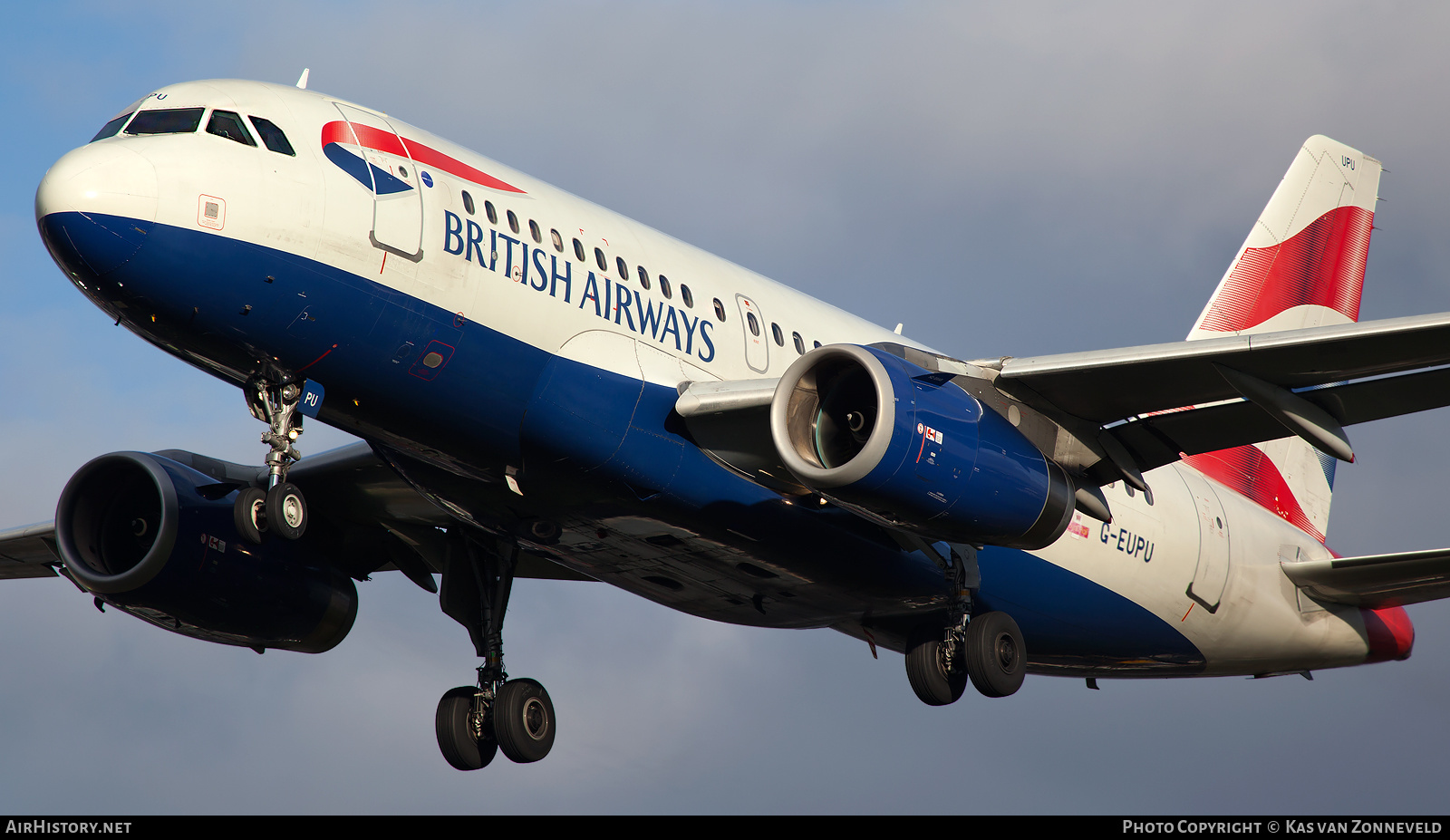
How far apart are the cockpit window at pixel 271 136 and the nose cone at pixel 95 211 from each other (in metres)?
1.31

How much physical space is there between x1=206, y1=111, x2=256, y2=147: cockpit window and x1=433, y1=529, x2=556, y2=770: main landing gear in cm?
804

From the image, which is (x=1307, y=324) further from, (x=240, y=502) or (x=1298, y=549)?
(x=240, y=502)

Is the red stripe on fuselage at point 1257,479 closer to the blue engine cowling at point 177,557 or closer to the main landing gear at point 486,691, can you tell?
the main landing gear at point 486,691

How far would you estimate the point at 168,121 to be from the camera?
16453 millimetres

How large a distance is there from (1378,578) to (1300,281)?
24.4ft

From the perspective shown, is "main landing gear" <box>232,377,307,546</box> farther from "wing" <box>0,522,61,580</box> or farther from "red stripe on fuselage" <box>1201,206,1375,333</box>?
"red stripe on fuselage" <box>1201,206,1375,333</box>

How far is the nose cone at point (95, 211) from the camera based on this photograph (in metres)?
15.4

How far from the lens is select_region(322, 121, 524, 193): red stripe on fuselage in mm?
17172

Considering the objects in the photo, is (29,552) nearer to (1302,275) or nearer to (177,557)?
(177,557)

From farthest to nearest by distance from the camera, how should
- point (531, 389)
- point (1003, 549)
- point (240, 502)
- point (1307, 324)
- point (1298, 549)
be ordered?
point (1307, 324)
point (1298, 549)
point (1003, 549)
point (531, 389)
point (240, 502)

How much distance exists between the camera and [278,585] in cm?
2400

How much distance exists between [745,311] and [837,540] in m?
3.23

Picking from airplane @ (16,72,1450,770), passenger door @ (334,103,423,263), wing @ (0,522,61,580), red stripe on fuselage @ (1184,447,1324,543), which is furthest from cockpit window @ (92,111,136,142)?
red stripe on fuselage @ (1184,447,1324,543)

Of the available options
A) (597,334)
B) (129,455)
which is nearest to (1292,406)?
(597,334)
